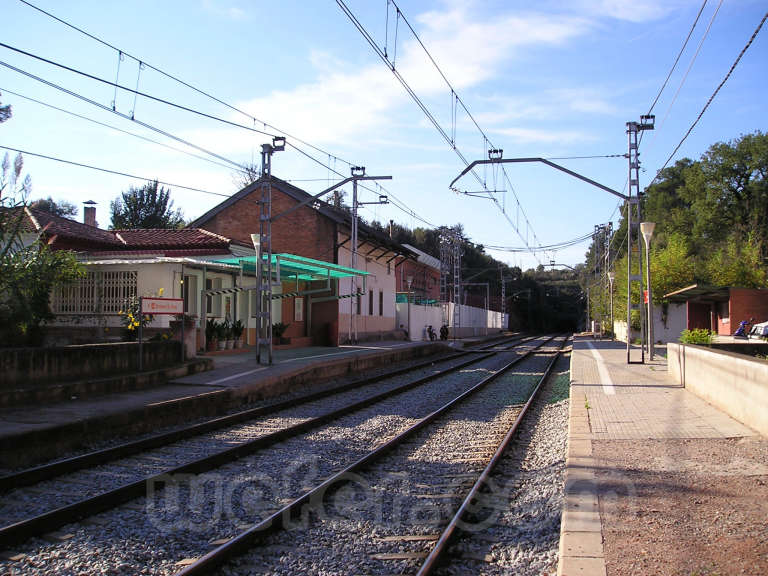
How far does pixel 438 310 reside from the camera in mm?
49438

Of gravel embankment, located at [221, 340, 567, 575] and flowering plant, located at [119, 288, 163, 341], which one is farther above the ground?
flowering plant, located at [119, 288, 163, 341]

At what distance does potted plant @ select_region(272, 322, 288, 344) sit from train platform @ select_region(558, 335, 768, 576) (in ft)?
52.4

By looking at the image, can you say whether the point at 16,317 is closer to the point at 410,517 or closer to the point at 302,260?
the point at 302,260

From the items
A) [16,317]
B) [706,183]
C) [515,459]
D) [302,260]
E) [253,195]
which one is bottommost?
[515,459]

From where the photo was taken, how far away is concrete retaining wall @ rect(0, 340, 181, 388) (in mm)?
10828

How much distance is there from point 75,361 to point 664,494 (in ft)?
33.5

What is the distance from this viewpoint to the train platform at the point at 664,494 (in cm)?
443

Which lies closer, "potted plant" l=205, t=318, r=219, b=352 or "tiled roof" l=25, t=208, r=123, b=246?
"potted plant" l=205, t=318, r=219, b=352

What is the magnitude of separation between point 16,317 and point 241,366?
559 centimetres

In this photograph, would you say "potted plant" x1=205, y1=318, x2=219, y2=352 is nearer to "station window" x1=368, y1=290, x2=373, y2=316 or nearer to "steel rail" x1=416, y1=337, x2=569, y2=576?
"steel rail" x1=416, y1=337, x2=569, y2=576

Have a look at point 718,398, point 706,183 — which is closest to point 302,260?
point 718,398

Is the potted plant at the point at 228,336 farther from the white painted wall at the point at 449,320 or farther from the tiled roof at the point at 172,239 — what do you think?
the white painted wall at the point at 449,320

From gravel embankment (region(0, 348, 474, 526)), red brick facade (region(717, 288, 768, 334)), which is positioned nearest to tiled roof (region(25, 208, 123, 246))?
gravel embankment (region(0, 348, 474, 526))

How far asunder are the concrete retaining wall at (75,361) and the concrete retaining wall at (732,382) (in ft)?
35.2
